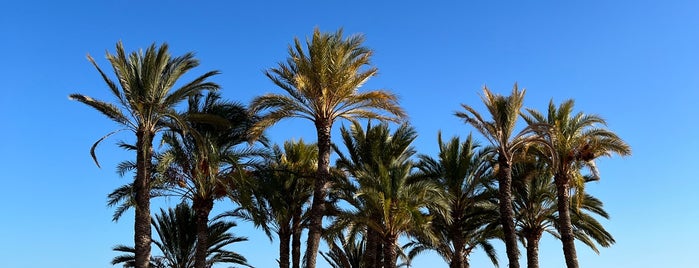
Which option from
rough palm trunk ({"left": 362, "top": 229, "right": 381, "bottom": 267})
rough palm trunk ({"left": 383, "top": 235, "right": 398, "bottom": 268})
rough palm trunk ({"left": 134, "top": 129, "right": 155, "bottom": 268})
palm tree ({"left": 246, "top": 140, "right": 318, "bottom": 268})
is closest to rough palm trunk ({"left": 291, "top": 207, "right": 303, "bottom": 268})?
palm tree ({"left": 246, "top": 140, "right": 318, "bottom": 268})

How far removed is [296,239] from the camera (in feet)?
92.7

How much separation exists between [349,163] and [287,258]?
177 inches

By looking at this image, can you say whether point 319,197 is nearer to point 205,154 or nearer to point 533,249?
point 205,154

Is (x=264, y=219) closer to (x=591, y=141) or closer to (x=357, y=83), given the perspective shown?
(x=357, y=83)

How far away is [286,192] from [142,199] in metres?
6.79

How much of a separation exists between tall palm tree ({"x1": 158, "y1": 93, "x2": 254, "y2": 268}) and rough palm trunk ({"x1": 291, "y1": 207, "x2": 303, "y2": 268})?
3575 mm

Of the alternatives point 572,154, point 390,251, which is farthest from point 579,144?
point 390,251

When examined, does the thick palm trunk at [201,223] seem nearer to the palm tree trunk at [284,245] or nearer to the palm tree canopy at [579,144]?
the palm tree trunk at [284,245]

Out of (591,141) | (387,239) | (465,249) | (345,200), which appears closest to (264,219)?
(345,200)

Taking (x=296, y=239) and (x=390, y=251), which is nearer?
(x=390, y=251)

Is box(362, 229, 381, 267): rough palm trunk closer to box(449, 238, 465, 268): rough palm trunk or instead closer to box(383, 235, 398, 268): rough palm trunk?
box(383, 235, 398, 268): rough palm trunk

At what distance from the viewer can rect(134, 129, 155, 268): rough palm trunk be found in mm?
21828

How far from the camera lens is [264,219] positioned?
85.4 ft

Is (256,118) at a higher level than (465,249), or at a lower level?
higher
